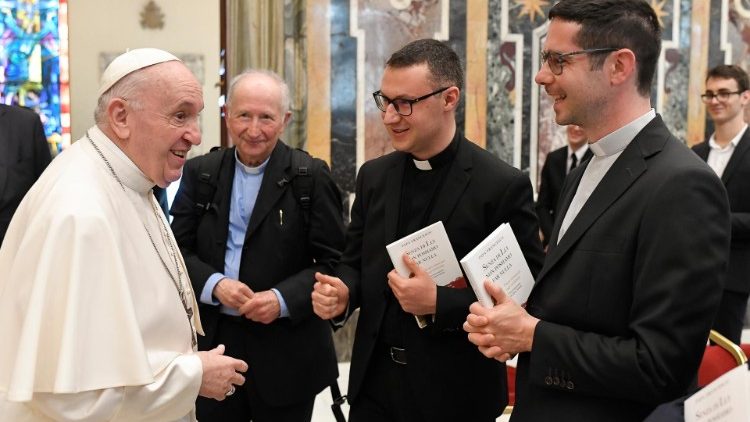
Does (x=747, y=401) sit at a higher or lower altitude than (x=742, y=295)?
higher

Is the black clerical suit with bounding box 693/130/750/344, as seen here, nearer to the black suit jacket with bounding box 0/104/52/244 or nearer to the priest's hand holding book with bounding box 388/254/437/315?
the priest's hand holding book with bounding box 388/254/437/315

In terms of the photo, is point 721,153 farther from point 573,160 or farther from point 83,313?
point 83,313

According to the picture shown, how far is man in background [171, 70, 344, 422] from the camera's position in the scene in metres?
3.86

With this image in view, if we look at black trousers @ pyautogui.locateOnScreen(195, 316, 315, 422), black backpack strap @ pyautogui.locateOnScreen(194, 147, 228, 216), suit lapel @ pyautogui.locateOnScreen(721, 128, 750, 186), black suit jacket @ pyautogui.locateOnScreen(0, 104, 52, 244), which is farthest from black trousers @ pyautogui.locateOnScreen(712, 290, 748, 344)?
black suit jacket @ pyautogui.locateOnScreen(0, 104, 52, 244)

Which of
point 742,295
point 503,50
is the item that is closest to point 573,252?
point 742,295

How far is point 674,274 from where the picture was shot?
2.12 meters

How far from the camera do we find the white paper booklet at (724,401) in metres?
1.70

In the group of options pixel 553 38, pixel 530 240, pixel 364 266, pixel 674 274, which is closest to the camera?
pixel 674 274

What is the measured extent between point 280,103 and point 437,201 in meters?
1.13

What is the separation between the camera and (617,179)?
2.35 metres

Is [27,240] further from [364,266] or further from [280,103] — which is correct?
[280,103]

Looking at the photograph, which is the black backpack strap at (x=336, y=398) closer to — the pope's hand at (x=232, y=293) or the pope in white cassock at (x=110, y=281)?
the pope's hand at (x=232, y=293)

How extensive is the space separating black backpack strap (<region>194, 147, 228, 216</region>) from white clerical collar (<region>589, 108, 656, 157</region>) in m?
2.12

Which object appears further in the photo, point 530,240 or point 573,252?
point 530,240
